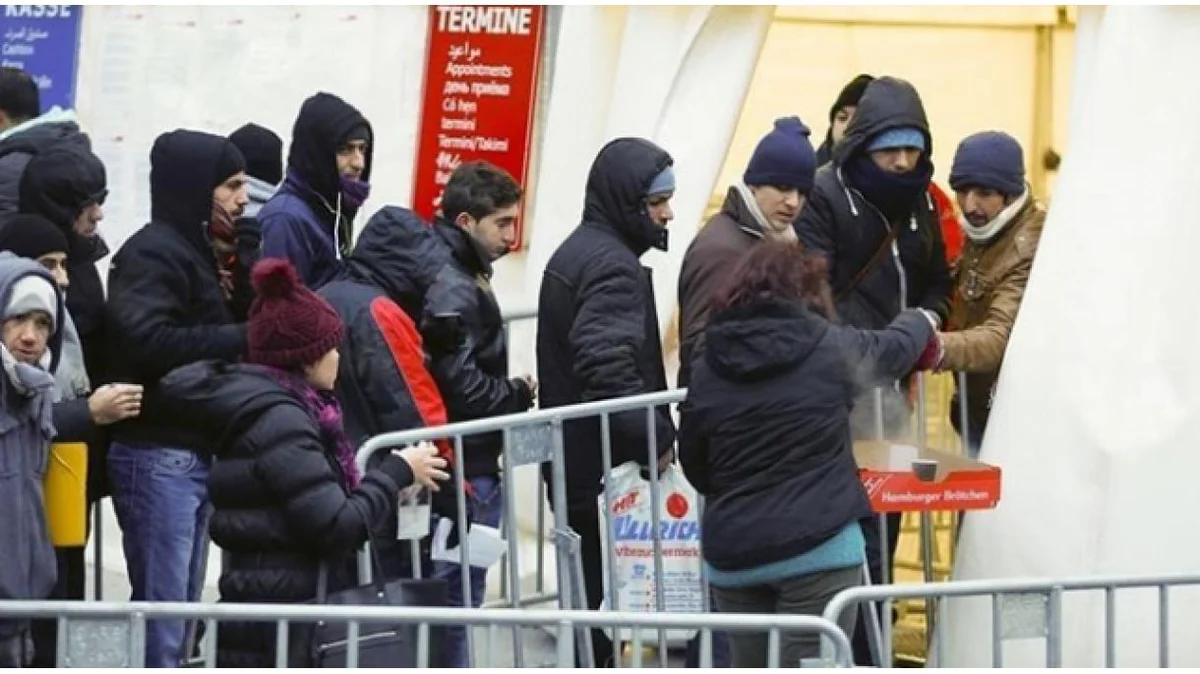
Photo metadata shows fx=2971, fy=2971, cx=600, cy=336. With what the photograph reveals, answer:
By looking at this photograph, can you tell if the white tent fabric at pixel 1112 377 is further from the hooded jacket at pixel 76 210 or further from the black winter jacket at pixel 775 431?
the hooded jacket at pixel 76 210

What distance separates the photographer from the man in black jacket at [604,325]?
8.05 meters

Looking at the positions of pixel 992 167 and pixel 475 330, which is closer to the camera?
pixel 475 330

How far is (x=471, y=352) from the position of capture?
805 cm

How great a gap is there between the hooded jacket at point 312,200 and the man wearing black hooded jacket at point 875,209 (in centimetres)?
135

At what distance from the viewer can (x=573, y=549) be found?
26.5ft

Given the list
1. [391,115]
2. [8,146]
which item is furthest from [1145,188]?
[391,115]

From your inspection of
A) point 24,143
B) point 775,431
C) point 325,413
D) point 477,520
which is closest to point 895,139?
point 477,520

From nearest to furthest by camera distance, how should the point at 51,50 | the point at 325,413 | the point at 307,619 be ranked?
the point at 307,619, the point at 325,413, the point at 51,50

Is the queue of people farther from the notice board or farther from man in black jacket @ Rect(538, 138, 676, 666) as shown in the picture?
the notice board

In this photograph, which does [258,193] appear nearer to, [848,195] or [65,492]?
[848,195]

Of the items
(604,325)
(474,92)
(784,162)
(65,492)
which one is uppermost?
(474,92)

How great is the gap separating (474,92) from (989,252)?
10.9 feet

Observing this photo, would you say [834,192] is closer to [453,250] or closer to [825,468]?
[453,250]

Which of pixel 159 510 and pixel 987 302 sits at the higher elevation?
pixel 987 302
